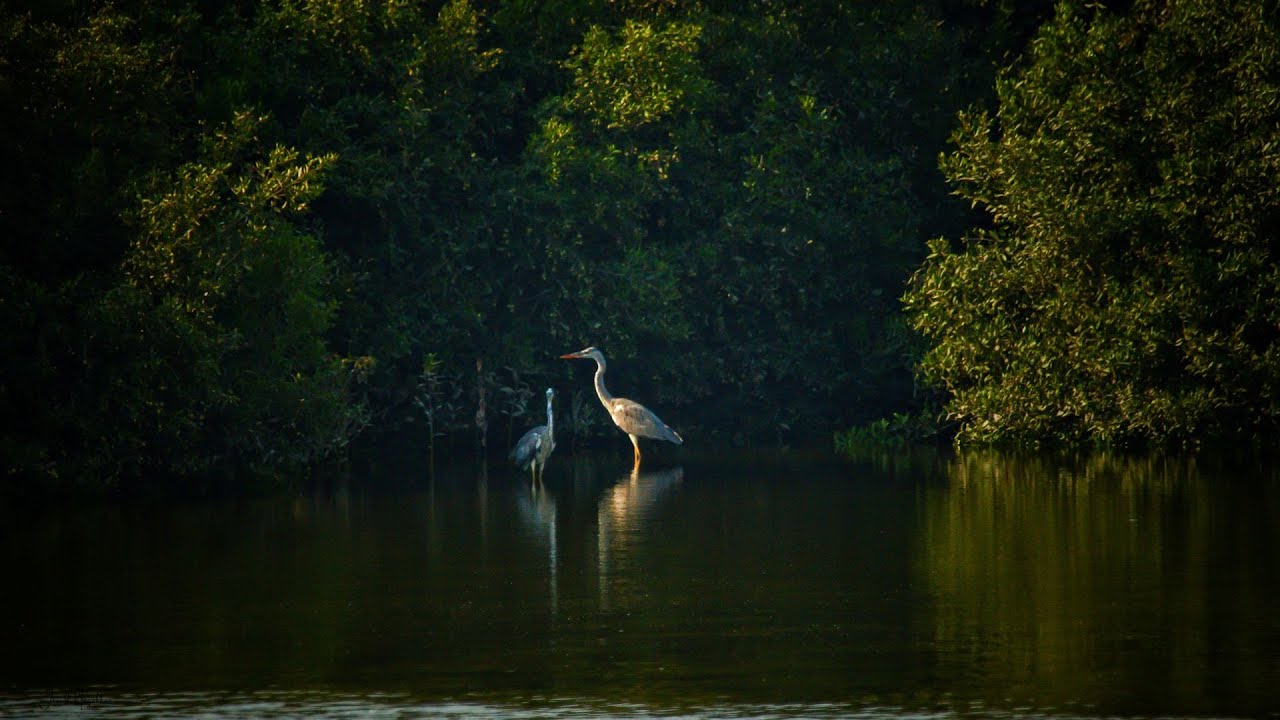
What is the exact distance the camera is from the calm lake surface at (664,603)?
11805mm

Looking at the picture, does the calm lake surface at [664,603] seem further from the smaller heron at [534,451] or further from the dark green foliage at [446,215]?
the smaller heron at [534,451]

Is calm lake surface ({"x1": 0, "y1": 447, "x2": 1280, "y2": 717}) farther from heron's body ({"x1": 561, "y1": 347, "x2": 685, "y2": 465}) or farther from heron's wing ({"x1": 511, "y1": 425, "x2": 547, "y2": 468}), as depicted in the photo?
heron's body ({"x1": 561, "y1": 347, "x2": 685, "y2": 465})

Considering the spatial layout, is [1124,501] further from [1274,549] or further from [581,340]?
[581,340]

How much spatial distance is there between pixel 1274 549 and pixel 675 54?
20341 mm

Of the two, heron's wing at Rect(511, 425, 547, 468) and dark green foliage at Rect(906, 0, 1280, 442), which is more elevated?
dark green foliage at Rect(906, 0, 1280, 442)

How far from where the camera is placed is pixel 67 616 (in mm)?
15133

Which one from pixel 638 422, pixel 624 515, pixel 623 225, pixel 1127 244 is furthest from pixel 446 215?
pixel 624 515

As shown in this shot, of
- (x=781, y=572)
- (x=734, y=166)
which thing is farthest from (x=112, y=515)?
(x=734, y=166)

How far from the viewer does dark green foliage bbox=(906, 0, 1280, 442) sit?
2747 centimetres

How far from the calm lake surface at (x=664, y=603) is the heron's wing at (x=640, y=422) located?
273 inches

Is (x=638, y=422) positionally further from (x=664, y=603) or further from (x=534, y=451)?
(x=664, y=603)

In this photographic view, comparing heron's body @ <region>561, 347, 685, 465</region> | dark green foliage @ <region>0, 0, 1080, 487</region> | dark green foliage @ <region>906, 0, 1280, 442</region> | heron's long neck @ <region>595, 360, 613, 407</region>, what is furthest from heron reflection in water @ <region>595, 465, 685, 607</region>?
dark green foliage @ <region>906, 0, 1280, 442</region>

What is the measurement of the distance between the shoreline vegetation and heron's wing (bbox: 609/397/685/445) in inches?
153

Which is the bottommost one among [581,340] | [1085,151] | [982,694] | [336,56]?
[982,694]
